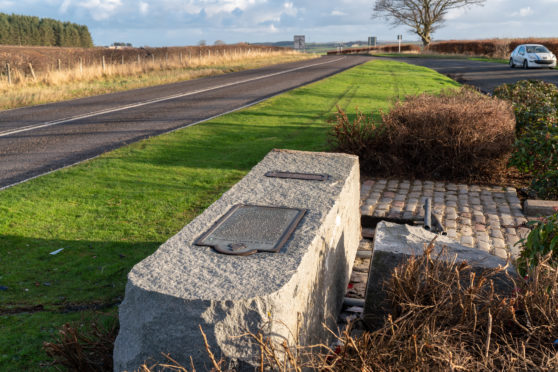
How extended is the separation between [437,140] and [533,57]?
27.8m

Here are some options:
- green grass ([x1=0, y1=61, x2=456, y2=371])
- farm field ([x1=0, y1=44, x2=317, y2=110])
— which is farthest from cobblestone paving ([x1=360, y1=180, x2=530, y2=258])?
farm field ([x1=0, y1=44, x2=317, y2=110])

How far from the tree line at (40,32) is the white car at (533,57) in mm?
78787

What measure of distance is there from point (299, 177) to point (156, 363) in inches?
93.1

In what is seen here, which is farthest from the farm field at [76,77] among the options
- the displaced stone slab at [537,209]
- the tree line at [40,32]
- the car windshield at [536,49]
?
the tree line at [40,32]

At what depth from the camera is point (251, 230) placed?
3475 mm

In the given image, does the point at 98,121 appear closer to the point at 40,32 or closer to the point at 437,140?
the point at 437,140

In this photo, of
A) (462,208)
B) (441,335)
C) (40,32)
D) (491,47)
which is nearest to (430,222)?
(462,208)

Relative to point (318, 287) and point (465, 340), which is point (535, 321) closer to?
point (465, 340)

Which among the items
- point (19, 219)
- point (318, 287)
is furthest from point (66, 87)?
point (318, 287)

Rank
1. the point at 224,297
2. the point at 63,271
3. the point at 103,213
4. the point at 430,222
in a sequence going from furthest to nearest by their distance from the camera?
1. the point at 103,213
2. the point at 430,222
3. the point at 63,271
4. the point at 224,297

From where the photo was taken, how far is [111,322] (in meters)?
3.65

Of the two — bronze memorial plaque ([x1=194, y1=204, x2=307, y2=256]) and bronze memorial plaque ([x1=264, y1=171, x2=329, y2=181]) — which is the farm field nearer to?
bronze memorial plaque ([x1=264, y1=171, x2=329, y2=181])

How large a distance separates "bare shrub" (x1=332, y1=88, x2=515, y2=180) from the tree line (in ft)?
297

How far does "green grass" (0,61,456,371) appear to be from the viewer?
4.08 meters
